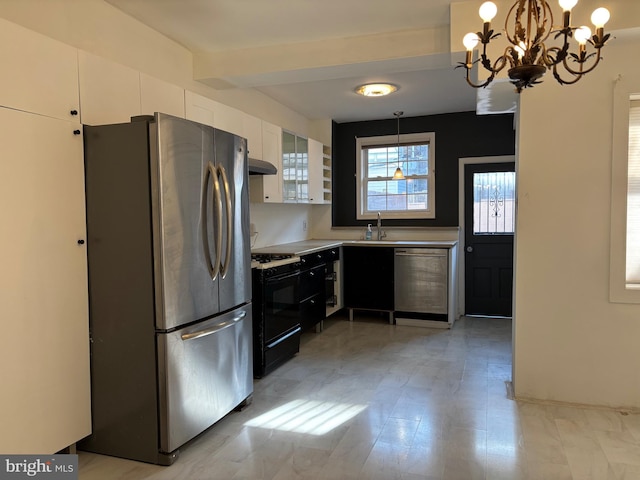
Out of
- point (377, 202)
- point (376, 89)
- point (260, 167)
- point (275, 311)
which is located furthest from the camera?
point (377, 202)

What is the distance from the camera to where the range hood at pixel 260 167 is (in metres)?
3.80

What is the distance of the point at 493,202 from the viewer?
18.4ft

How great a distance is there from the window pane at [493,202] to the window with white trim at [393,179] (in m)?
0.55

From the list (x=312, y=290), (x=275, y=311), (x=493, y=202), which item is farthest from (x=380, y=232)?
(x=275, y=311)

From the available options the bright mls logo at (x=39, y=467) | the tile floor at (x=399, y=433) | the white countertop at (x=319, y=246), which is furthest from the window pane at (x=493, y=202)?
the bright mls logo at (x=39, y=467)

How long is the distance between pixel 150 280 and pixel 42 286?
0.49 m

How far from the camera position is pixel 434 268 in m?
5.15

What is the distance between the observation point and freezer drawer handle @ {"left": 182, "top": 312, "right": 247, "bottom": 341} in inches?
97.4

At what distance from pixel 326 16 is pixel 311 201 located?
8.68ft

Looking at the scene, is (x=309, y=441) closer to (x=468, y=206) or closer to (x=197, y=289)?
(x=197, y=289)

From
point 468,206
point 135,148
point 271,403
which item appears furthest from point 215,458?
point 468,206

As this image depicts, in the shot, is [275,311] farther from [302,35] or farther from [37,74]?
[37,74]

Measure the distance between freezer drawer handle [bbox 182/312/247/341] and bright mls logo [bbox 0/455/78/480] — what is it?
819 mm

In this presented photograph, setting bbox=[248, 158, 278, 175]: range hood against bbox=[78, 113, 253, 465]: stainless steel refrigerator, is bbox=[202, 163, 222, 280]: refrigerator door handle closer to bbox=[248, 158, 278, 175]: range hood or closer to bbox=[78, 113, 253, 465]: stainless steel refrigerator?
bbox=[78, 113, 253, 465]: stainless steel refrigerator
